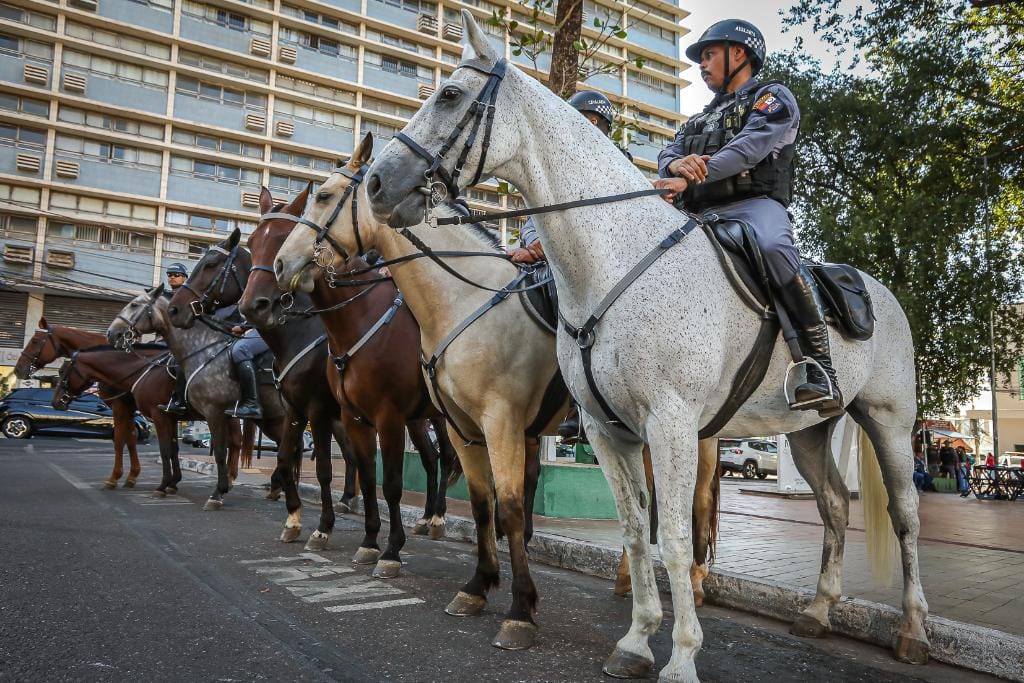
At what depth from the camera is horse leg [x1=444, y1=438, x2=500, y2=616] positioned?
4.18 m

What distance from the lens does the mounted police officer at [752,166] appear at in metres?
3.16

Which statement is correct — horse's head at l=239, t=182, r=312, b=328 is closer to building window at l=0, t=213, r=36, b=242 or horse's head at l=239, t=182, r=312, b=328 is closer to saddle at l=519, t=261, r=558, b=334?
saddle at l=519, t=261, r=558, b=334

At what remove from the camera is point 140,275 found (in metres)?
37.1

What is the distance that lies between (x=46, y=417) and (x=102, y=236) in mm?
14375

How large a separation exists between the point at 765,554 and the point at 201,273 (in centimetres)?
700

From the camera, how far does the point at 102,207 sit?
3694 cm

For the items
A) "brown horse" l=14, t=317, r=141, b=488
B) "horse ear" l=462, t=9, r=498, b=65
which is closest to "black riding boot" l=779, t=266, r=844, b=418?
"horse ear" l=462, t=9, r=498, b=65

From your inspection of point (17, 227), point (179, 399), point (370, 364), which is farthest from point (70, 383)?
point (17, 227)

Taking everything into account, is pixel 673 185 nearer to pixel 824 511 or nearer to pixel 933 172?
pixel 824 511

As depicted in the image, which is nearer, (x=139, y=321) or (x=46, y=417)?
(x=139, y=321)

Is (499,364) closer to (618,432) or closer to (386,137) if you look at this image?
(618,432)

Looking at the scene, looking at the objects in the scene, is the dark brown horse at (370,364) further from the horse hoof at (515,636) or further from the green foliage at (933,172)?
the green foliage at (933,172)

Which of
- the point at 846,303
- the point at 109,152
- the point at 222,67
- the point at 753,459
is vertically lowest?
the point at 753,459

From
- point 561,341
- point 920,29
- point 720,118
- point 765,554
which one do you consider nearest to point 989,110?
point 920,29
